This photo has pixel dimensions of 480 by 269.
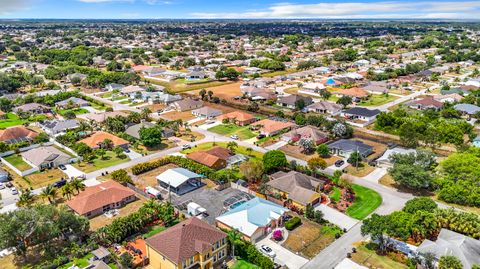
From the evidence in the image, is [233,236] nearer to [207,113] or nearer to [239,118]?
[239,118]

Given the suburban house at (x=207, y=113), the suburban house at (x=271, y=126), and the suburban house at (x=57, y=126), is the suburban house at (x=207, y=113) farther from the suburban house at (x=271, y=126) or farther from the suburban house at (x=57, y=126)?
the suburban house at (x=57, y=126)

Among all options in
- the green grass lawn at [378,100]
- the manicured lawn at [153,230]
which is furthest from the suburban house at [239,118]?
the manicured lawn at [153,230]

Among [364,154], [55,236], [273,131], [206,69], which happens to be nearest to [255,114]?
[273,131]

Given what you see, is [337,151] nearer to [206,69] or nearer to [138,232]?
[138,232]

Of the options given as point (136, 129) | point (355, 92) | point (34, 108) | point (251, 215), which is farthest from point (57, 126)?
point (355, 92)

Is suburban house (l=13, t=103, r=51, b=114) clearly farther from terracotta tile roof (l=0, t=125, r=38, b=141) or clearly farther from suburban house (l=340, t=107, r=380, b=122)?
suburban house (l=340, t=107, r=380, b=122)

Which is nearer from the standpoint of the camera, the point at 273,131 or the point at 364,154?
the point at 364,154
